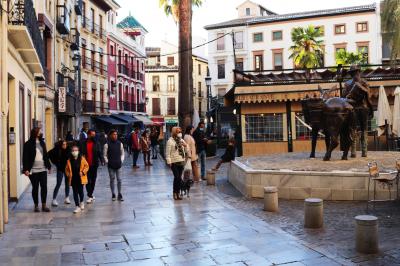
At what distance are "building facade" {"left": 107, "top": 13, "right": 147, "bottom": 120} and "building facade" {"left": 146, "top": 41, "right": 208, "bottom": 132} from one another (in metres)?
9.94

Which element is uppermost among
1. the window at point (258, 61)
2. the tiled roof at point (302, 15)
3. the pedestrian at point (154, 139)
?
the tiled roof at point (302, 15)

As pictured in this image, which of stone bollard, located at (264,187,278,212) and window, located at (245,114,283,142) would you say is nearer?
stone bollard, located at (264,187,278,212)

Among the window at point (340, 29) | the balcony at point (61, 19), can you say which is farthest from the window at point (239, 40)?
the balcony at point (61, 19)

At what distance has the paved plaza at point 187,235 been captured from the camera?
244 inches

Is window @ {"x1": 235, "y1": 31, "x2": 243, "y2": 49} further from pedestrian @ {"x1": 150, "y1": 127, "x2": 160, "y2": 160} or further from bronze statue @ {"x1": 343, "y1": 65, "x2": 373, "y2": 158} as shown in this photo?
bronze statue @ {"x1": 343, "y1": 65, "x2": 373, "y2": 158}

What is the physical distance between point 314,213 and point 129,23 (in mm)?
52198

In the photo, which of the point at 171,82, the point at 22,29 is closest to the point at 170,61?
the point at 171,82

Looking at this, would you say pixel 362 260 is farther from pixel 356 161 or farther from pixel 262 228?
pixel 356 161

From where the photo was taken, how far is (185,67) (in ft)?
63.0

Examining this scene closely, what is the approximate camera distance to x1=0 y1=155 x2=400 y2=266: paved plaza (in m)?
6.19

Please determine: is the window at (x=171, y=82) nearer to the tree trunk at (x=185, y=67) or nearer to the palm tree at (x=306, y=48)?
the palm tree at (x=306, y=48)

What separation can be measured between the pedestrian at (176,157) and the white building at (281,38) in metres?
39.5

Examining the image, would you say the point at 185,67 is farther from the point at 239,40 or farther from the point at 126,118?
the point at 239,40

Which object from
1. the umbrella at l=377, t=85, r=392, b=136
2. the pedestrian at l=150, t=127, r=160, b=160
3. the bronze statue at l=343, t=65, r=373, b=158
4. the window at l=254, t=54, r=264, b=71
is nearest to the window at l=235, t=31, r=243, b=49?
the window at l=254, t=54, r=264, b=71
